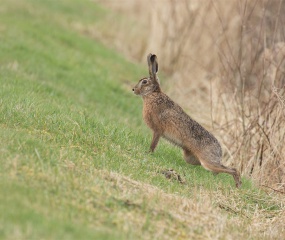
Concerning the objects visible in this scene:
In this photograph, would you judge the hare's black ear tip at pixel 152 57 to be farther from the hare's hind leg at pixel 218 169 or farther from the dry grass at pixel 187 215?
the dry grass at pixel 187 215

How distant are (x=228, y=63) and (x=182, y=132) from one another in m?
2.72

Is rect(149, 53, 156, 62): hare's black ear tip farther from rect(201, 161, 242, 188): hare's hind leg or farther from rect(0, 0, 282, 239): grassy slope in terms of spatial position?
rect(201, 161, 242, 188): hare's hind leg

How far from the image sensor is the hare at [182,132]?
9.20m

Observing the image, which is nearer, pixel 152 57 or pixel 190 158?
pixel 190 158

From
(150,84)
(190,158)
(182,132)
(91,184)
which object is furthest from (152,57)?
(91,184)

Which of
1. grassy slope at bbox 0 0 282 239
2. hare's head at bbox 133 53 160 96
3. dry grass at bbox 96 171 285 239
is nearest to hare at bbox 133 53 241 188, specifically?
hare's head at bbox 133 53 160 96

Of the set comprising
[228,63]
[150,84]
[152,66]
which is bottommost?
[150,84]

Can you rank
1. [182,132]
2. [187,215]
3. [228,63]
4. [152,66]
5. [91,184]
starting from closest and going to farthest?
[91,184], [187,215], [182,132], [152,66], [228,63]

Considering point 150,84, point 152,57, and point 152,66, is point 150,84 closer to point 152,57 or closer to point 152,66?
point 152,66

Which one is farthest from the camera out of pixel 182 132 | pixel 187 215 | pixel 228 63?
pixel 228 63

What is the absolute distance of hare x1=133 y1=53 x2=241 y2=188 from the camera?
30.2ft

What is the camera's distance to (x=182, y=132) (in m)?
9.37

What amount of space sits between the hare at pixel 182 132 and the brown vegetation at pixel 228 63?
0.92m

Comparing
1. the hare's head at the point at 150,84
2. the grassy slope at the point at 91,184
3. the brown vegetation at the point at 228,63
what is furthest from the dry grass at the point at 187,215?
the hare's head at the point at 150,84
